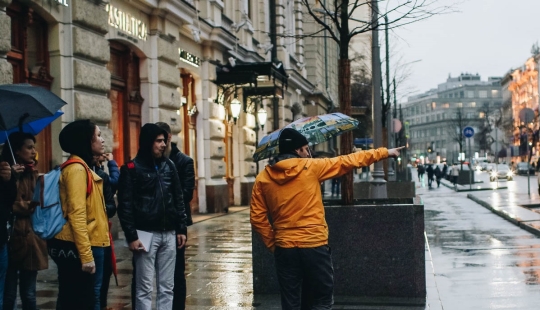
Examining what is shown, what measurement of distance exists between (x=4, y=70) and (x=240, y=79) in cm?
1320

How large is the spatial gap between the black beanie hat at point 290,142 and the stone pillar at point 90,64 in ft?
28.5

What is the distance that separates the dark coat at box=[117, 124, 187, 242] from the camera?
654cm

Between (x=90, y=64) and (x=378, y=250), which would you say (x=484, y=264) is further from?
(x=90, y=64)

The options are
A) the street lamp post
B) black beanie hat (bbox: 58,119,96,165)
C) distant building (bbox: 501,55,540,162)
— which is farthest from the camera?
distant building (bbox: 501,55,540,162)

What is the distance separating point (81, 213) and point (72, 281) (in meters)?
0.48

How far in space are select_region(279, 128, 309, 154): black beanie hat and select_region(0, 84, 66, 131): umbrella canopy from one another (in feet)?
6.40

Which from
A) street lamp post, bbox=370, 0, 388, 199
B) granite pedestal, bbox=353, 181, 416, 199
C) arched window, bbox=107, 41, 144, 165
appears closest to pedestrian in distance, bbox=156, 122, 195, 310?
arched window, bbox=107, 41, 144, 165

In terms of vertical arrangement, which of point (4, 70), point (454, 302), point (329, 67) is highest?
point (329, 67)

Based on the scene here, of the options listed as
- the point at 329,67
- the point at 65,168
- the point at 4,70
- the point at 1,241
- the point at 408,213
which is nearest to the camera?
the point at 65,168

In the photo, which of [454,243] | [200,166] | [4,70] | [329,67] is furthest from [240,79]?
[329,67]

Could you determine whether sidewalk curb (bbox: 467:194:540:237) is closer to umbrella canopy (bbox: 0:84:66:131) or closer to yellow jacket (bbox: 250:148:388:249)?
yellow jacket (bbox: 250:148:388:249)

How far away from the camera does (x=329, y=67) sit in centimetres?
5734

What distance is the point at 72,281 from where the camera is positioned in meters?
5.72

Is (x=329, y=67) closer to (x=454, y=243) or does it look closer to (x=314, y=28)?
(x=314, y=28)
